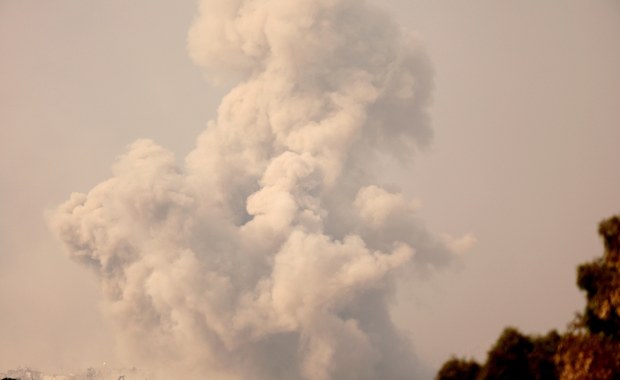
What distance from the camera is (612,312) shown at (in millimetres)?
20531

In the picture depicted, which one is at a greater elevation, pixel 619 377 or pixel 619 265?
pixel 619 265

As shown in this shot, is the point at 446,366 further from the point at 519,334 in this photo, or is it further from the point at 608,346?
the point at 608,346

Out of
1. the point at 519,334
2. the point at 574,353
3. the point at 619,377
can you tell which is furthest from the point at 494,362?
the point at 619,377

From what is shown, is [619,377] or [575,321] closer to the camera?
[619,377]

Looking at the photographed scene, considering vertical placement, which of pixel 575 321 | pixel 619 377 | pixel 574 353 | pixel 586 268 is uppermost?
pixel 586 268

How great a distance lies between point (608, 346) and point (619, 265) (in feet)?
8.95

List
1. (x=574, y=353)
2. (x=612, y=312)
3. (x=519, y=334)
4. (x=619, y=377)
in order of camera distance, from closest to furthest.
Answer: (x=619, y=377) < (x=574, y=353) < (x=612, y=312) < (x=519, y=334)

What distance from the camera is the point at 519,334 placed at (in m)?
21.9

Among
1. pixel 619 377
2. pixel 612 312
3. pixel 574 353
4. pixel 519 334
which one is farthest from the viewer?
pixel 519 334

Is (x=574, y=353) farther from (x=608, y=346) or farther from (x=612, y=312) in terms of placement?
(x=612, y=312)

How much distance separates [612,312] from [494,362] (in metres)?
4.04

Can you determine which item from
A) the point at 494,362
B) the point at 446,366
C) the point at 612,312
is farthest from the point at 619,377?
the point at 446,366

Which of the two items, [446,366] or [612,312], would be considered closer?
[612,312]

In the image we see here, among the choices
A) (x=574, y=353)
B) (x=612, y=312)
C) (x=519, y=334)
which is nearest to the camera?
(x=574, y=353)
